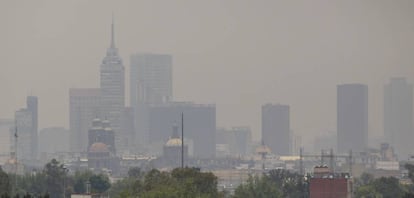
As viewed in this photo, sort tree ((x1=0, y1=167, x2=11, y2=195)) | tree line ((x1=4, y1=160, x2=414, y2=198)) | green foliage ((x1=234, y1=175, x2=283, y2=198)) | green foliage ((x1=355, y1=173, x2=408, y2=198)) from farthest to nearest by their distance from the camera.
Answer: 1. green foliage ((x1=355, y1=173, x2=408, y2=198))
2. green foliage ((x1=234, y1=175, x2=283, y2=198))
3. tree ((x1=0, y1=167, x2=11, y2=195))
4. tree line ((x1=4, y1=160, x2=414, y2=198))

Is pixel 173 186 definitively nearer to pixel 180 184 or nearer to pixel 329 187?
pixel 180 184

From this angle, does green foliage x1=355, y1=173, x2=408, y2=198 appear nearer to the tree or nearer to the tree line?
the tree line

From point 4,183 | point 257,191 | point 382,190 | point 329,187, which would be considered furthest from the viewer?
point 382,190

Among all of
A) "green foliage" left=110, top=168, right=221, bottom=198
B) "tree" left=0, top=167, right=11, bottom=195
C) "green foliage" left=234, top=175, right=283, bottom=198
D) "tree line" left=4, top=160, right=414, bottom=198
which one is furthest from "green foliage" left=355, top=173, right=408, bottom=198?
"tree" left=0, top=167, right=11, bottom=195

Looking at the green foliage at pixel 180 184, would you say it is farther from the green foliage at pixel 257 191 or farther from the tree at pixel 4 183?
the green foliage at pixel 257 191

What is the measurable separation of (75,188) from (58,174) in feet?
34.0

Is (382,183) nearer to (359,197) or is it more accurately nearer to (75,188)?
(359,197)

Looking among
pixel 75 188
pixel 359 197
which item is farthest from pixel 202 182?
pixel 359 197

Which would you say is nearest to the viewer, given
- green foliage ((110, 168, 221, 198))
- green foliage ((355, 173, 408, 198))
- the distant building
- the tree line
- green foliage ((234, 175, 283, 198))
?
green foliage ((110, 168, 221, 198))

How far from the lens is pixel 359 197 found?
10888 cm

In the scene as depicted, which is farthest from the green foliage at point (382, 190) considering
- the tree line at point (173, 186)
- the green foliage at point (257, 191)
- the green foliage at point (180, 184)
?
the green foliage at point (180, 184)

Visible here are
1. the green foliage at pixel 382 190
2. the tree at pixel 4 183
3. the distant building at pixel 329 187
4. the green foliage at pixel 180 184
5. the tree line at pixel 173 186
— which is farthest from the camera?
the green foliage at pixel 382 190

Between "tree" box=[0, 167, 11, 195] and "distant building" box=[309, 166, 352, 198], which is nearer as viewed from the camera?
"tree" box=[0, 167, 11, 195]

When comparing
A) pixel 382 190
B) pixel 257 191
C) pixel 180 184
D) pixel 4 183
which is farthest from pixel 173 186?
pixel 382 190
